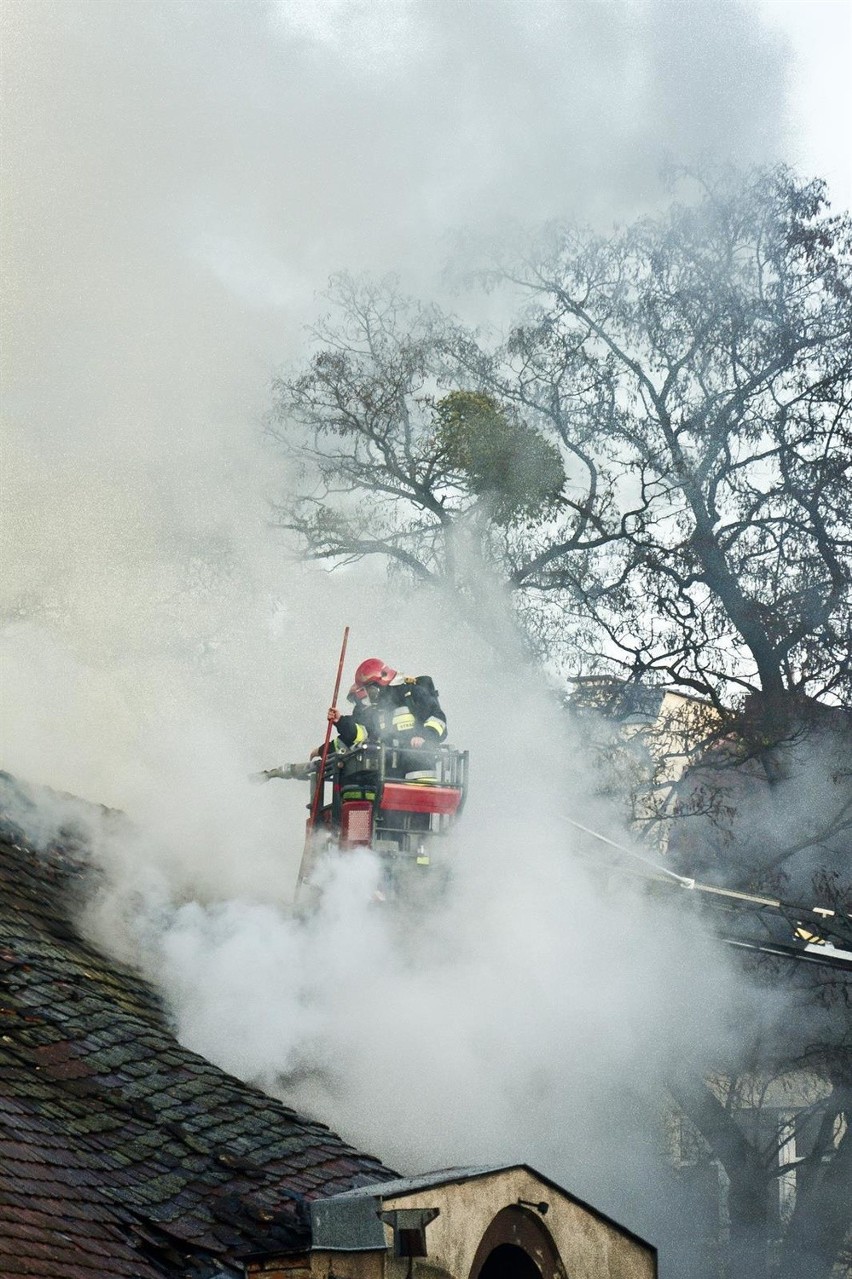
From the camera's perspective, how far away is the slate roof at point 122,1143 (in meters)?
6.55

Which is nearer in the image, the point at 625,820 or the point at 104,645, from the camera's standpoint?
the point at 104,645

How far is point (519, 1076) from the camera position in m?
12.2

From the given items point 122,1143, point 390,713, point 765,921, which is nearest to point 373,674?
point 390,713

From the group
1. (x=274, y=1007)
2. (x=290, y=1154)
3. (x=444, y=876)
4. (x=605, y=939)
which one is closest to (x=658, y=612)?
(x=605, y=939)

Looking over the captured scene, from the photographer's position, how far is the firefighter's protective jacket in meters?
12.5

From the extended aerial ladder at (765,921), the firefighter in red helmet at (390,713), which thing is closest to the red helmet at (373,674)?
the firefighter in red helmet at (390,713)

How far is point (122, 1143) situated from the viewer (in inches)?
299

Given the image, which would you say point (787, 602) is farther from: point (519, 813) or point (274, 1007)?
point (274, 1007)

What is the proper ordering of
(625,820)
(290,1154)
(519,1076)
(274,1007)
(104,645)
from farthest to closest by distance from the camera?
(625,820) < (104,645) < (519,1076) < (274,1007) < (290,1154)

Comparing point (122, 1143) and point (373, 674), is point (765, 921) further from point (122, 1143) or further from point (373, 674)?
point (122, 1143)

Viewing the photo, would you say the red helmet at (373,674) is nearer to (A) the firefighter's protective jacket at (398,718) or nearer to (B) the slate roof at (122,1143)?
(A) the firefighter's protective jacket at (398,718)

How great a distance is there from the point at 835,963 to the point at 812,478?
31.8 feet

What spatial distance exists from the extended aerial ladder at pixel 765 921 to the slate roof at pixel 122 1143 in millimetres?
6368

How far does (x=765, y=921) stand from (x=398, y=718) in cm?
424
